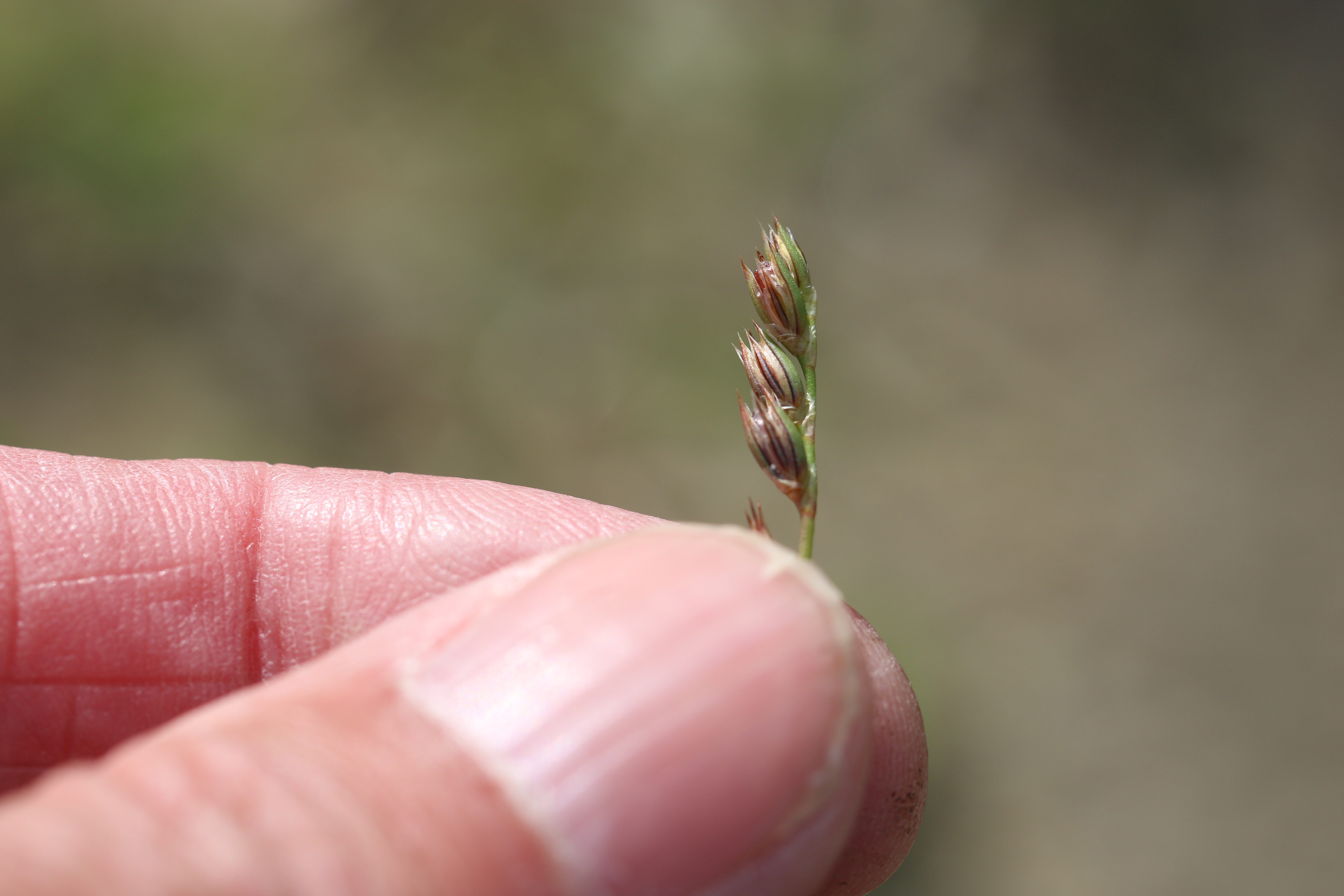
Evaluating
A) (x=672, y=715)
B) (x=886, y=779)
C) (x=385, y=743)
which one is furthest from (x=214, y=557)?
(x=886, y=779)

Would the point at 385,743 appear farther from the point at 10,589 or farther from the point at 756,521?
the point at 10,589

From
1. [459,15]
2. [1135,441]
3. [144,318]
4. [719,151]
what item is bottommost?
[1135,441]

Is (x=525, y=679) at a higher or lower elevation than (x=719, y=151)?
lower

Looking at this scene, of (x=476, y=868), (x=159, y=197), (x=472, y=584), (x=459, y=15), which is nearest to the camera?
(x=476, y=868)

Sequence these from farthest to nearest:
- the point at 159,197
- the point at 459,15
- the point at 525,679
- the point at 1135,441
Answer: the point at 459,15, the point at 159,197, the point at 1135,441, the point at 525,679

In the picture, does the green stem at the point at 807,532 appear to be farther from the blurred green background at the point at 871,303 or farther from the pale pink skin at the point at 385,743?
the blurred green background at the point at 871,303

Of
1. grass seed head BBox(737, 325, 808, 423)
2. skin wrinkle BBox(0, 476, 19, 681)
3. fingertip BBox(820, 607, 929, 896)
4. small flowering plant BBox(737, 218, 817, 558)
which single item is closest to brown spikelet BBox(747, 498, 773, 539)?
small flowering plant BBox(737, 218, 817, 558)

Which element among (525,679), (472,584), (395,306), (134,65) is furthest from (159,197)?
(525,679)

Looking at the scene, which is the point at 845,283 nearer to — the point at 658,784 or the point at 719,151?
the point at 719,151

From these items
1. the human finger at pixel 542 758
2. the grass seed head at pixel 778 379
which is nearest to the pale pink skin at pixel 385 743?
the human finger at pixel 542 758
